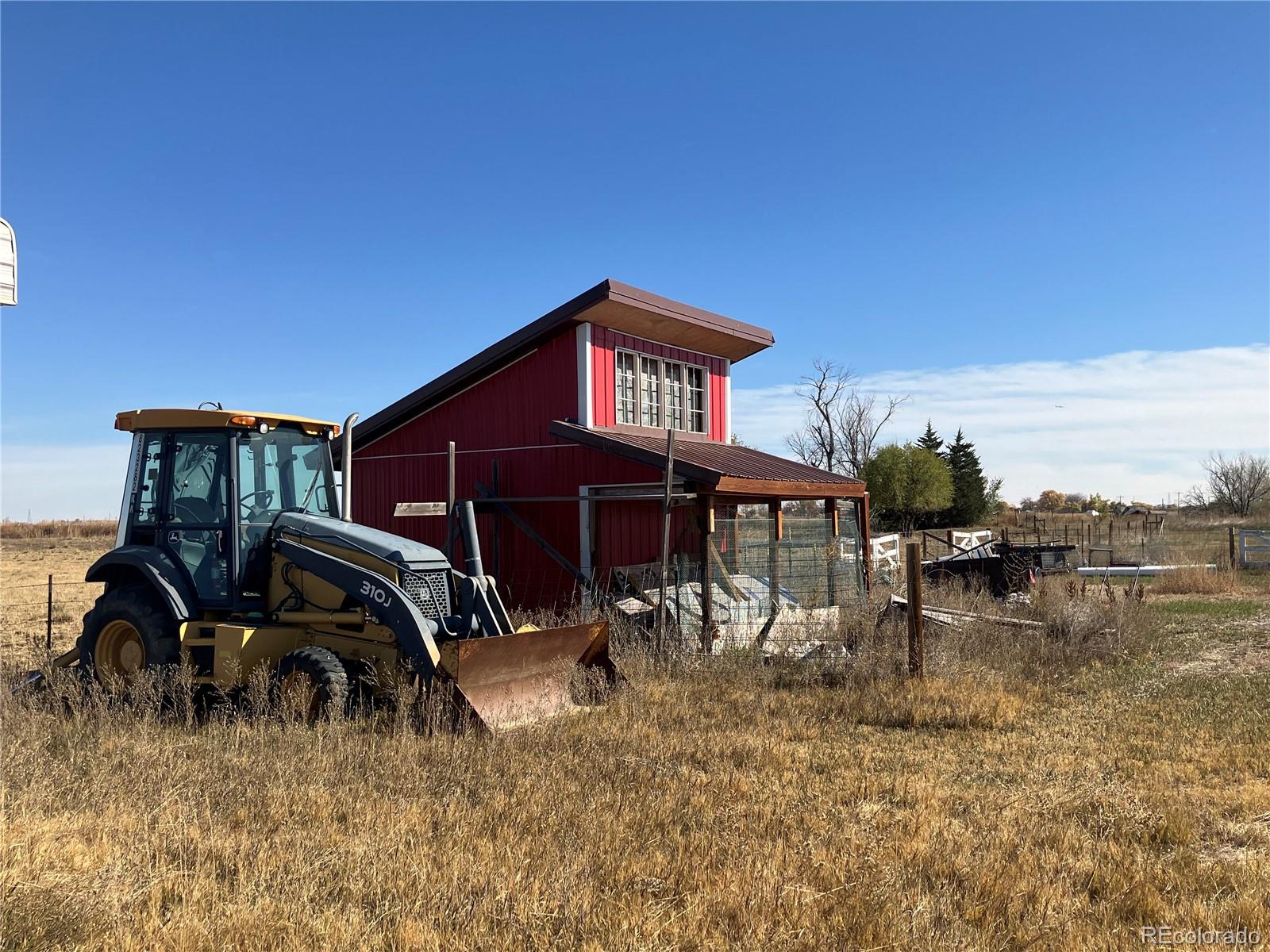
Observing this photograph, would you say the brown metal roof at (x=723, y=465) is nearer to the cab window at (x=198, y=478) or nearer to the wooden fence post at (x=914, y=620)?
the wooden fence post at (x=914, y=620)

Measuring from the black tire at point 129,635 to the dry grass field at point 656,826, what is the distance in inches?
26.4

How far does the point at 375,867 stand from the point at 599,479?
10.1 metres

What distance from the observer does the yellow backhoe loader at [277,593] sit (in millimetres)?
7828

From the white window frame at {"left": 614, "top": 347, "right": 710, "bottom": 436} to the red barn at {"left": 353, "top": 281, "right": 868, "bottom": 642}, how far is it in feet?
0.10

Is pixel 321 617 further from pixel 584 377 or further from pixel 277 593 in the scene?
pixel 584 377

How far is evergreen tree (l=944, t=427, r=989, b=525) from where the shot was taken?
53531mm

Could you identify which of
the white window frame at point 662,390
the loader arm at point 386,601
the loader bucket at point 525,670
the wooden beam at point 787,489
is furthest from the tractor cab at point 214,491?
the white window frame at point 662,390

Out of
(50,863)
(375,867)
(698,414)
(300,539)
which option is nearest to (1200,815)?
(375,867)

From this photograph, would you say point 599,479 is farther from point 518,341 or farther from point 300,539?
point 300,539

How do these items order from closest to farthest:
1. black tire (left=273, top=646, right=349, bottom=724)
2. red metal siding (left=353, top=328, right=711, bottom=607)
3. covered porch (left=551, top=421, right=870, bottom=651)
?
black tire (left=273, top=646, right=349, bottom=724)
covered porch (left=551, top=421, right=870, bottom=651)
red metal siding (left=353, top=328, right=711, bottom=607)

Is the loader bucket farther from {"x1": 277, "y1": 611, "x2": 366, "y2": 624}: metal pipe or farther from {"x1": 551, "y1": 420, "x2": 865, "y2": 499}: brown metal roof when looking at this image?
{"x1": 551, "y1": 420, "x2": 865, "y2": 499}: brown metal roof

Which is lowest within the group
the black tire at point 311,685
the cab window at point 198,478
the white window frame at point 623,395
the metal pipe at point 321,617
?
the black tire at point 311,685

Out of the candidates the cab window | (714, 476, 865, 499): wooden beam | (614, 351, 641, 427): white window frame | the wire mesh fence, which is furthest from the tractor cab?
(614, 351, 641, 427): white window frame

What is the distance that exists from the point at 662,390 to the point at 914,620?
324 inches
